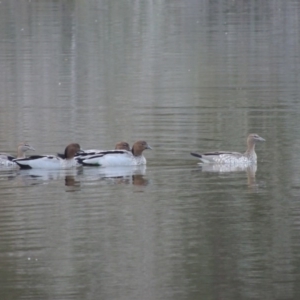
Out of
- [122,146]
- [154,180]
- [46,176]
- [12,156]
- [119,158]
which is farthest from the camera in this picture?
[122,146]

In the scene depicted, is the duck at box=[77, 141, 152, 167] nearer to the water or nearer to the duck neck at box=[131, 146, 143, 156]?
the duck neck at box=[131, 146, 143, 156]

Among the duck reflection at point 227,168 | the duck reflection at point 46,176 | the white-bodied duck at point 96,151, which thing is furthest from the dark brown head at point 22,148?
the duck reflection at point 227,168

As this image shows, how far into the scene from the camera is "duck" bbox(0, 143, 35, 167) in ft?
58.7

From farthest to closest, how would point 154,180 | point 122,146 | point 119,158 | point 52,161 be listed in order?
point 122,146
point 119,158
point 52,161
point 154,180

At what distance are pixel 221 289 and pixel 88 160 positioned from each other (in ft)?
23.1

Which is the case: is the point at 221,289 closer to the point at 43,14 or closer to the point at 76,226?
the point at 76,226

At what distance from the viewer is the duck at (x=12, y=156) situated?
17906 mm

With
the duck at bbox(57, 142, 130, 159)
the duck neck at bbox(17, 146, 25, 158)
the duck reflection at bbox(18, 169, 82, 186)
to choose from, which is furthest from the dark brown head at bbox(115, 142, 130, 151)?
the duck neck at bbox(17, 146, 25, 158)

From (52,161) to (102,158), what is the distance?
2.44 feet

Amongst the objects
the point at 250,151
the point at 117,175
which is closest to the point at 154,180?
the point at 117,175

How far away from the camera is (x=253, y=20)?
5416 centimetres

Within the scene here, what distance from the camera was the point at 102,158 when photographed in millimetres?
17906

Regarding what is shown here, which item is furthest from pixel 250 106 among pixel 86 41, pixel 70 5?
pixel 70 5

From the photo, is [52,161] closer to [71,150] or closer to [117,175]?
[71,150]
